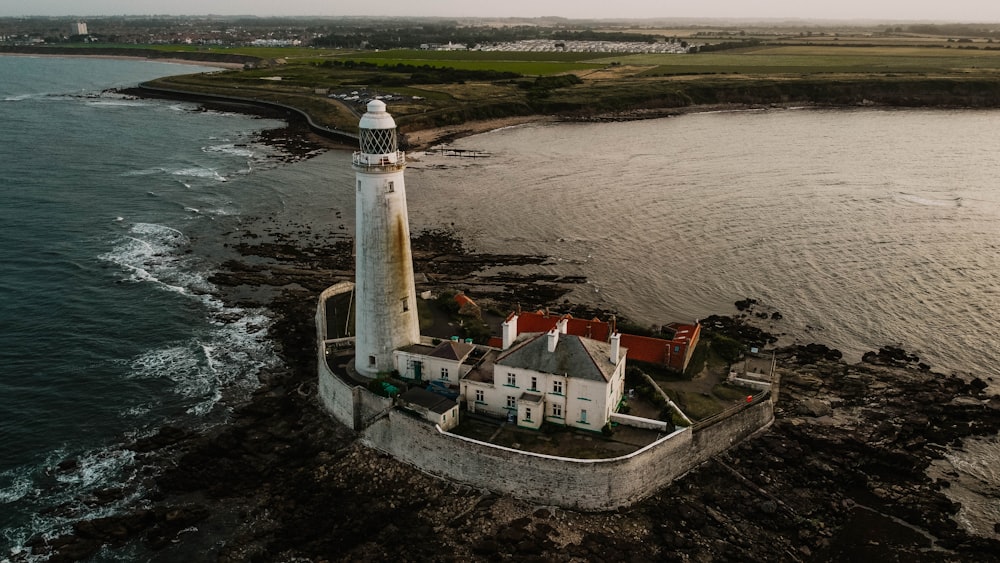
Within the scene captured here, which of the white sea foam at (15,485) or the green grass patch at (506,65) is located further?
the green grass patch at (506,65)

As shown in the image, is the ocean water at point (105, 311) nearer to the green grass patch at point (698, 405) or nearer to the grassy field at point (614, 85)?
the green grass patch at point (698, 405)

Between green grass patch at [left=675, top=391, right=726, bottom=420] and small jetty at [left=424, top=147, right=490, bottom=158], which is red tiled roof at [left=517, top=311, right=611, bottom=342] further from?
small jetty at [left=424, top=147, right=490, bottom=158]

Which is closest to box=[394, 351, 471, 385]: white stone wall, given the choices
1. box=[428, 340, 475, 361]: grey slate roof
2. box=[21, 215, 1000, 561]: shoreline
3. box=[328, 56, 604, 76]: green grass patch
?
box=[428, 340, 475, 361]: grey slate roof

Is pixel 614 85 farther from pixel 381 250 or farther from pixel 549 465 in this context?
pixel 549 465

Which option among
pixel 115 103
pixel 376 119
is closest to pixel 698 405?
pixel 376 119

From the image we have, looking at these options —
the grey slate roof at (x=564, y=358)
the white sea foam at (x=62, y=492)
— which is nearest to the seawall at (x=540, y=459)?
the grey slate roof at (x=564, y=358)

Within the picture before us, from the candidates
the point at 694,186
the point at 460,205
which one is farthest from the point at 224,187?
the point at 694,186

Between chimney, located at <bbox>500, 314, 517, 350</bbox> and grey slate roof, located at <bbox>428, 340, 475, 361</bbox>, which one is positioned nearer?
chimney, located at <bbox>500, 314, 517, 350</bbox>
